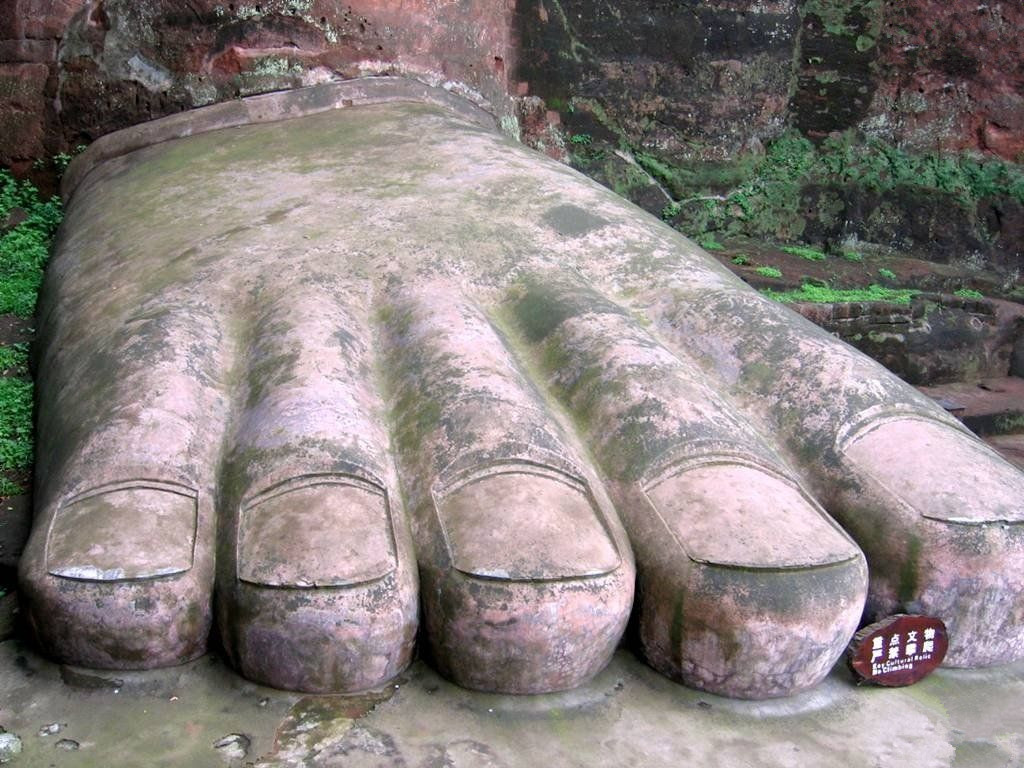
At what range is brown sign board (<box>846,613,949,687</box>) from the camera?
175cm

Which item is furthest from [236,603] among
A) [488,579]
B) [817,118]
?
[817,118]

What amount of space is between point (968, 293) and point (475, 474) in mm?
3173

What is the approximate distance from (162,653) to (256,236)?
3.57 feet

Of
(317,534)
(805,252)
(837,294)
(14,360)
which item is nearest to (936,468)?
(317,534)

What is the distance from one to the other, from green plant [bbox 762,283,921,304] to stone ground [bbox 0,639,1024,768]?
238 centimetres

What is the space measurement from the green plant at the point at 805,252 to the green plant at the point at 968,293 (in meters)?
0.53

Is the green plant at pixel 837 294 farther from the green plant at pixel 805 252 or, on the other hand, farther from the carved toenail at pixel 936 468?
the carved toenail at pixel 936 468

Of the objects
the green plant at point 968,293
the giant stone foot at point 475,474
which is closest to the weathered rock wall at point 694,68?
the green plant at point 968,293

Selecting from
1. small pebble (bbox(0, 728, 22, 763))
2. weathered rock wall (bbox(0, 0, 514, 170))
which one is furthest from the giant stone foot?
weathered rock wall (bbox(0, 0, 514, 170))

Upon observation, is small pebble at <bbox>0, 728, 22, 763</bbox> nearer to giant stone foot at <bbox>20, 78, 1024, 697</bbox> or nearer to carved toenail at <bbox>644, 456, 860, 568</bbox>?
giant stone foot at <bbox>20, 78, 1024, 697</bbox>

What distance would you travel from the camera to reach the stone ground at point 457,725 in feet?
5.02

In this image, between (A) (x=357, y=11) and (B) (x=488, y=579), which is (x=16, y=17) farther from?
(B) (x=488, y=579)

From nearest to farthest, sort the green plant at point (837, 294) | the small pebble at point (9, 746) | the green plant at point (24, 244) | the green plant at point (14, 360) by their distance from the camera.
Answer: the small pebble at point (9, 746) < the green plant at point (14, 360) < the green plant at point (24, 244) < the green plant at point (837, 294)

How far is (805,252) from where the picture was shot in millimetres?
4574
